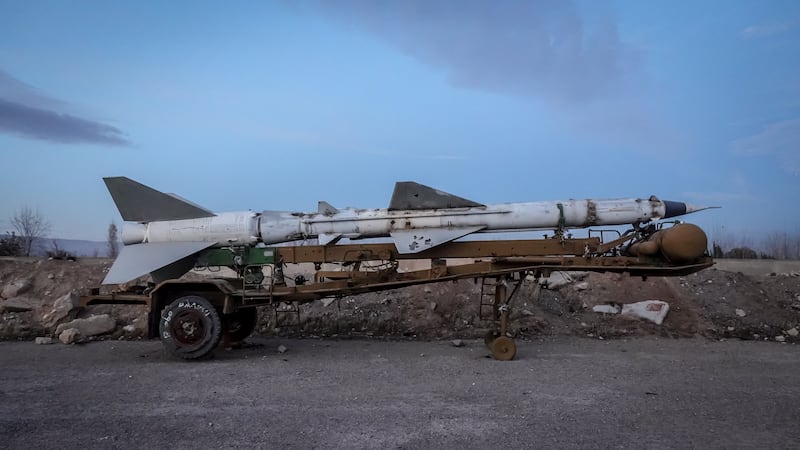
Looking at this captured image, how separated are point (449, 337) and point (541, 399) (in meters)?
4.58

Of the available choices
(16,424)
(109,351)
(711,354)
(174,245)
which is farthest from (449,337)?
(16,424)

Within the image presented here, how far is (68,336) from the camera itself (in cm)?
985

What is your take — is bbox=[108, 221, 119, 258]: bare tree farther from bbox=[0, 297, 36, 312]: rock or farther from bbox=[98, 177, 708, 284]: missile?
bbox=[98, 177, 708, 284]: missile

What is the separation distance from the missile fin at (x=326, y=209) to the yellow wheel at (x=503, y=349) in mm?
3111

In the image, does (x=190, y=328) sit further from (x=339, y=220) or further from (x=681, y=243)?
(x=681, y=243)

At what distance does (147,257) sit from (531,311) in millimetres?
Answer: 7098

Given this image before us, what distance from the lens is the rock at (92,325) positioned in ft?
34.7

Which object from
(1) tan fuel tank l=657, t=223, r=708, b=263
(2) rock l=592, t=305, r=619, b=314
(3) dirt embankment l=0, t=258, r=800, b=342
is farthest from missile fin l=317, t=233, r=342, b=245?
(2) rock l=592, t=305, r=619, b=314

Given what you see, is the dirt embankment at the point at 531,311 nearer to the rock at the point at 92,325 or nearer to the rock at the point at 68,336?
the rock at the point at 92,325

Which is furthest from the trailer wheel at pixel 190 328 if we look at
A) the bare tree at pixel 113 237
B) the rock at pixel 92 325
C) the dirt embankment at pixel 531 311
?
the bare tree at pixel 113 237

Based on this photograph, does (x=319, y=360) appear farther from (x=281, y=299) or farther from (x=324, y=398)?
(x=324, y=398)

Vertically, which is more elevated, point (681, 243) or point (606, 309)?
point (681, 243)

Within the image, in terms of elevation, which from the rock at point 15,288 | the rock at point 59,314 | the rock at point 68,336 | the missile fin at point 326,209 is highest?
the missile fin at point 326,209

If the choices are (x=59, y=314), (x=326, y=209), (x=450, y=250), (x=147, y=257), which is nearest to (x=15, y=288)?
(x=59, y=314)
